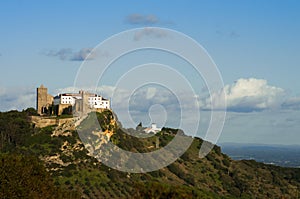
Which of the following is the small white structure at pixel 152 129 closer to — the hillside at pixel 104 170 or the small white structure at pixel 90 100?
the hillside at pixel 104 170

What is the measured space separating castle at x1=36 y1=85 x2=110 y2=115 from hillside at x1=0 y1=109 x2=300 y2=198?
4.96m

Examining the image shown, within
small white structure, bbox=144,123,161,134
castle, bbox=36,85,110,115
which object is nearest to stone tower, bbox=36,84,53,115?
castle, bbox=36,85,110,115

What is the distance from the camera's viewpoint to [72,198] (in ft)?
277

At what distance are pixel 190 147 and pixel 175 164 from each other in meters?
22.5

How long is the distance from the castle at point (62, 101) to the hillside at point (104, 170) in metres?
4.96

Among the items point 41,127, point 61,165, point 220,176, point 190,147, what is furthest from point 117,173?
point 190,147

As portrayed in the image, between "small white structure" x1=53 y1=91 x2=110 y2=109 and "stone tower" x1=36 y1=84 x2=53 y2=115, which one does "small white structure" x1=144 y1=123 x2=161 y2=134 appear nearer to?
"small white structure" x1=53 y1=91 x2=110 y2=109

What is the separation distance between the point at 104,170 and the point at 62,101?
31.4 m

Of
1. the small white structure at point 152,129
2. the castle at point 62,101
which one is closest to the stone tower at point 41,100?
the castle at point 62,101

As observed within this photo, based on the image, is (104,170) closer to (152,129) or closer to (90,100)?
(90,100)

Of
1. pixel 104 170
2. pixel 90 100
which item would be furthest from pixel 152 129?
pixel 104 170

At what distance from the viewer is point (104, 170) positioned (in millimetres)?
131125

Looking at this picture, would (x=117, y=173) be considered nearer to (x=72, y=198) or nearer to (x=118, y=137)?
(x=118, y=137)

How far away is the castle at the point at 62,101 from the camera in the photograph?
15100 cm
